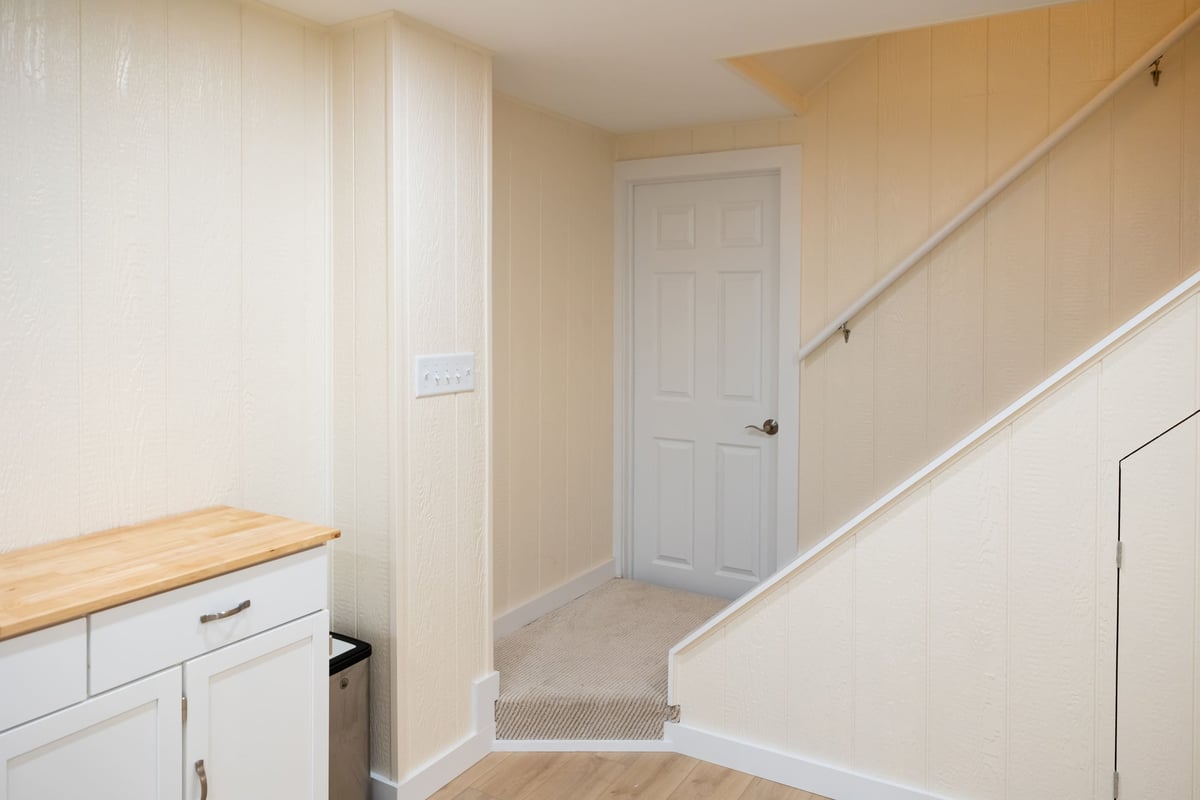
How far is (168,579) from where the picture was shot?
1585mm

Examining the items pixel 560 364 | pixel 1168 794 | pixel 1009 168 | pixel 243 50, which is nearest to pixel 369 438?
pixel 243 50

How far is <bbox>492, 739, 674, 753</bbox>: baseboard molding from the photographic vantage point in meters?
2.67

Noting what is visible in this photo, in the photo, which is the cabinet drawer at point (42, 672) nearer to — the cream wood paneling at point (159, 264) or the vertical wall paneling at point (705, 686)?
the cream wood paneling at point (159, 264)

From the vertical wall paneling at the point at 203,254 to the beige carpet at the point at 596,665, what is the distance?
3.74 feet

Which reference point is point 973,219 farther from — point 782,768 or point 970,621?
point 782,768

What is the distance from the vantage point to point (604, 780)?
2.52 meters

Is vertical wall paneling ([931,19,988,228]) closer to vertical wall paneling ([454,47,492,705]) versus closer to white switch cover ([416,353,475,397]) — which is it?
vertical wall paneling ([454,47,492,705])

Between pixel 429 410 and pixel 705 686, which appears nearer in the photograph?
pixel 429 410

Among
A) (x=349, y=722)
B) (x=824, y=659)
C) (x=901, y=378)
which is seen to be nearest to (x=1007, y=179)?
(x=901, y=378)

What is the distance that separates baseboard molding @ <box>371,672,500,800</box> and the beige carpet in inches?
2.1

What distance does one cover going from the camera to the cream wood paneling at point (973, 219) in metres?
2.85

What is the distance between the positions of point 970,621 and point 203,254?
207cm

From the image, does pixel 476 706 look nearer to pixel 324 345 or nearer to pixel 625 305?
pixel 324 345

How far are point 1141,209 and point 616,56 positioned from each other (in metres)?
1.78
